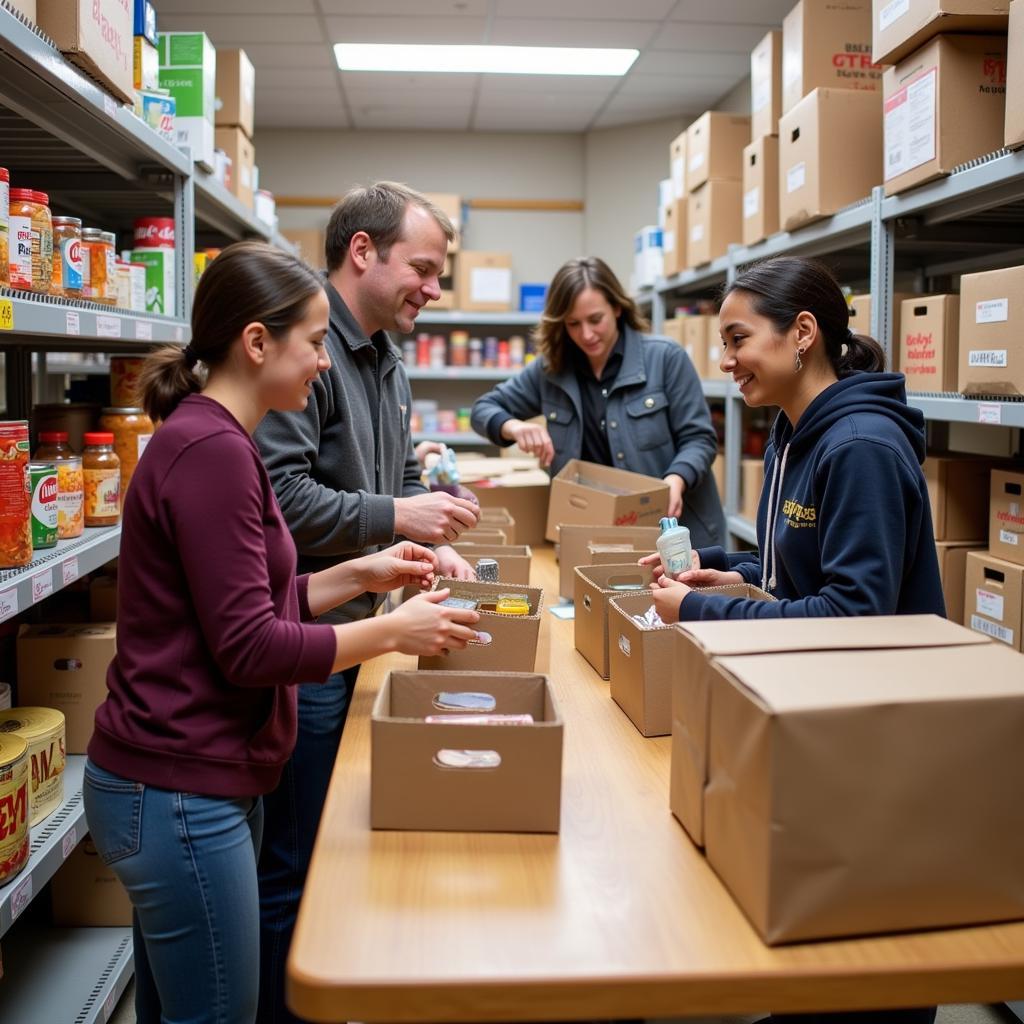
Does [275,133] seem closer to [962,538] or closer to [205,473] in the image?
[962,538]

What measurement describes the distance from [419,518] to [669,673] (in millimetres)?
665

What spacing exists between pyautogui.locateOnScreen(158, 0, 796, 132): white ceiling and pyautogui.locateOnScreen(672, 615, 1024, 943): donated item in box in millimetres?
4619

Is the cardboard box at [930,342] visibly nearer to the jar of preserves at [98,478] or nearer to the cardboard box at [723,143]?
the jar of preserves at [98,478]

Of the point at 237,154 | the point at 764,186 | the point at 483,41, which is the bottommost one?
the point at 764,186

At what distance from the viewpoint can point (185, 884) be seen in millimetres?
1374

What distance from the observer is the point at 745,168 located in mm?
4133

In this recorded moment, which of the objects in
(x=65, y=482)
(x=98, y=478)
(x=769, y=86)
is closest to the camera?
(x=65, y=482)

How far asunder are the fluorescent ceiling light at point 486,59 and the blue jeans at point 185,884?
5042mm

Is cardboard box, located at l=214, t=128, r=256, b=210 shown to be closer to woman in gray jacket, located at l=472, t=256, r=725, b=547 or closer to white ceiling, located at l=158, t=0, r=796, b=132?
white ceiling, located at l=158, t=0, r=796, b=132

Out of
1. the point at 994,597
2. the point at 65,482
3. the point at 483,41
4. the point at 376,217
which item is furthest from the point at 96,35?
the point at 483,41

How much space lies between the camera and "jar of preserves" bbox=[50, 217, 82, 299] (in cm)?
217

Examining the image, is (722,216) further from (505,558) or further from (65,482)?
(65,482)

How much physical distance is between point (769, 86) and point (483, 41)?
2.13 meters

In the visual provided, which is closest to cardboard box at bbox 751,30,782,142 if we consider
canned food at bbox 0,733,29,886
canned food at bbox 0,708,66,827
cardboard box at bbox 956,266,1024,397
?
cardboard box at bbox 956,266,1024,397
